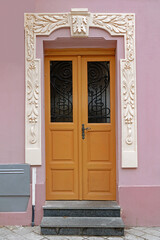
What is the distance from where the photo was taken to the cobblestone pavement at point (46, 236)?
3.95 m

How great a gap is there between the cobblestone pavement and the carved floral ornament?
1.19 metres

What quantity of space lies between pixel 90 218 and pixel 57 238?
0.62m

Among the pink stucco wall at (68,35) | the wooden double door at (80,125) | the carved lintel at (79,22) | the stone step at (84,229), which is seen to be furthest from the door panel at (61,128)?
the stone step at (84,229)

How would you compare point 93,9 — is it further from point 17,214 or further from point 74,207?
point 17,214

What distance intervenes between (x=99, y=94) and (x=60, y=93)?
2.23ft

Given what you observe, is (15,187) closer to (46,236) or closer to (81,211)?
(46,236)

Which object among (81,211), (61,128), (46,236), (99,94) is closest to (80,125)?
(61,128)

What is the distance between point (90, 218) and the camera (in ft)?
14.1

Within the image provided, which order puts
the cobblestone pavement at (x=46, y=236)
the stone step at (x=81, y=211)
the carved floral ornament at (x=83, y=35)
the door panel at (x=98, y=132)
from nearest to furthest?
the cobblestone pavement at (x=46, y=236) < the stone step at (x=81, y=211) < the carved floral ornament at (x=83, y=35) < the door panel at (x=98, y=132)

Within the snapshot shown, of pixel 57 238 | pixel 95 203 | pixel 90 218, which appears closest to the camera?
pixel 57 238

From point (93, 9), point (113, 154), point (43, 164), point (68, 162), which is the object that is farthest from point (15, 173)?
point (93, 9)

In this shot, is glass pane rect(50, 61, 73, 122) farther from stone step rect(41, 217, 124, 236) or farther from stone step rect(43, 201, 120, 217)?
stone step rect(41, 217, 124, 236)

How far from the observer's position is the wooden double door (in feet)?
15.6

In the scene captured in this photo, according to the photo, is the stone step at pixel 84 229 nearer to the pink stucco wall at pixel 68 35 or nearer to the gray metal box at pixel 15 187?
the gray metal box at pixel 15 187
